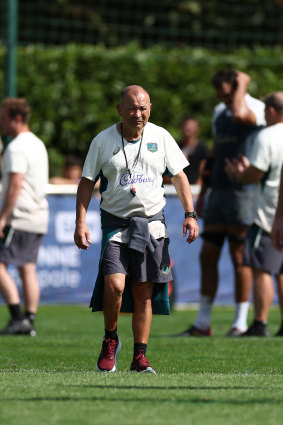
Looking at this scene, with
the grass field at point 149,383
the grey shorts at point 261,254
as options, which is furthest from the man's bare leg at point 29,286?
the grey shorts at point 261,254

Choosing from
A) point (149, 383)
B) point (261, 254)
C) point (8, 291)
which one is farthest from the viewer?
point (8, 291)

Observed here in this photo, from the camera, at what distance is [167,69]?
17.3 m

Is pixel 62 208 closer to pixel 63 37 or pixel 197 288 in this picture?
pixel 197 288

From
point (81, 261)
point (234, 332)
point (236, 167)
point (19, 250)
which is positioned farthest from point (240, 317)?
point (81, 261)

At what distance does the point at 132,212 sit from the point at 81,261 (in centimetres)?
695

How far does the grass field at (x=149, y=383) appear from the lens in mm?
4457

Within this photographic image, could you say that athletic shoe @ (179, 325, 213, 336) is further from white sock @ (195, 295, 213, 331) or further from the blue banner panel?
the blue banner panel

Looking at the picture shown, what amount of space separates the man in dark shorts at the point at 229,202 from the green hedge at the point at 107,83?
6.93 metres

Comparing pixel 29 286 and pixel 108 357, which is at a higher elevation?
pixel 108 357

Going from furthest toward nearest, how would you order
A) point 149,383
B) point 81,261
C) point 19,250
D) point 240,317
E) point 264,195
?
point 81,261
point 19,250
point 240,317
point 264,195
point 149,383

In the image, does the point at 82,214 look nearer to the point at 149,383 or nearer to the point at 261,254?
the point at 149,383

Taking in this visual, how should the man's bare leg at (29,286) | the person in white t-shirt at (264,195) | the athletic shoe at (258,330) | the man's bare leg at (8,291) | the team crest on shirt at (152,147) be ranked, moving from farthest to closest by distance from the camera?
the man's bare leg at (29,286), the man's bare leg at (8,291), the athletic shoe at (258,330), the person in white t-shirt at (264,195), the team crest on shirt at (152,147)

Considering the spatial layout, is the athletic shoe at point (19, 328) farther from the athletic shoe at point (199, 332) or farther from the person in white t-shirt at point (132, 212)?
the person in white t-shirt at point (132, 212)

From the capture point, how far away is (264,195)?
9312 millimetres
